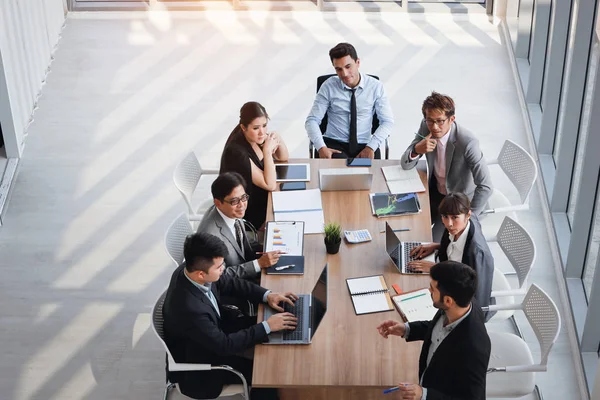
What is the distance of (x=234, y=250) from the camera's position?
18.0 feet

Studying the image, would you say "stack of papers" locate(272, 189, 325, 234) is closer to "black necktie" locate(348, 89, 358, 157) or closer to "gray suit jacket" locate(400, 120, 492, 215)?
"gray suit jacket" locate(400, 120, 492, 215)

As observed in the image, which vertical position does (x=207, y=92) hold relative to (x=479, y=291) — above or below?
below

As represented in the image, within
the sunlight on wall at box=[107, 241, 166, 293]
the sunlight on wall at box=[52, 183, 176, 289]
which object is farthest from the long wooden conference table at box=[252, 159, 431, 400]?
the sunlight on wall at box=[52, 183, 176, 289]

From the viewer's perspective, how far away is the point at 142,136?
8.52 m

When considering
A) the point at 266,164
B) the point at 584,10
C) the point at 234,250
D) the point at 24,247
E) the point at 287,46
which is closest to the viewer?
the point at 234,250

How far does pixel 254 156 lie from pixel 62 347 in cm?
193

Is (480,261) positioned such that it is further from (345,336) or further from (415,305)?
(345,336)

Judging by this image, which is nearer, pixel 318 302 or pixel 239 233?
pixel 318 302

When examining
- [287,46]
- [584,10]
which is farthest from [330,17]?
[584,10]

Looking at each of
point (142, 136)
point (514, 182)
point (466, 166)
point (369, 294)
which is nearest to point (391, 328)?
point (369, 294)

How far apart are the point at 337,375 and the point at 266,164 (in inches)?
75.6

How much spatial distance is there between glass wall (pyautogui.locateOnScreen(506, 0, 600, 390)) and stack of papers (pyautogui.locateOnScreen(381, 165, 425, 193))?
117 centimetres

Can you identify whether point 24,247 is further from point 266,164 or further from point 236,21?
point 236,21

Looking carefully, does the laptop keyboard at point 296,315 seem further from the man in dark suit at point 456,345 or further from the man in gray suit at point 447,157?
the man in gray suit at point 447,157
